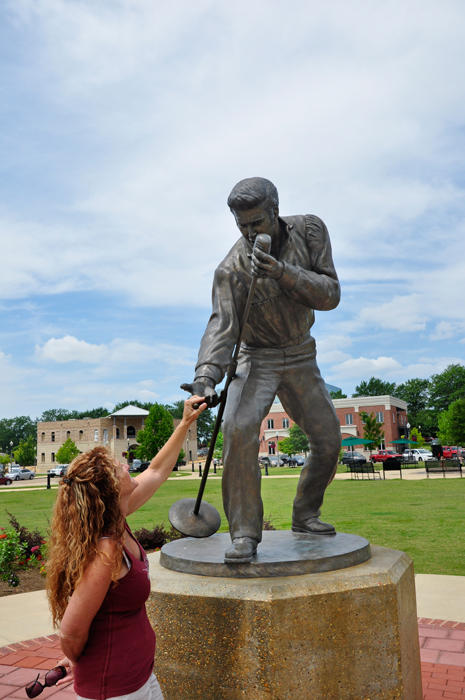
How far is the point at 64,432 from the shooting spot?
75.9 meters

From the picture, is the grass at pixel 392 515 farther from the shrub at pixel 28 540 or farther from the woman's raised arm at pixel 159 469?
the woman's raised arm at pixel 159 469

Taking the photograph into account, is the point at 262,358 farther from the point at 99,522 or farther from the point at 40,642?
the point at 40,642

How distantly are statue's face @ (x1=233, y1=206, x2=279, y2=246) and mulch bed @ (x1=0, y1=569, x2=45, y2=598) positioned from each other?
18.3ft

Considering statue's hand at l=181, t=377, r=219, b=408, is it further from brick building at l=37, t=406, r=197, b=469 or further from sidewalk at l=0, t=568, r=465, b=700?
brick building at l=37, t=406, r=197, b=469

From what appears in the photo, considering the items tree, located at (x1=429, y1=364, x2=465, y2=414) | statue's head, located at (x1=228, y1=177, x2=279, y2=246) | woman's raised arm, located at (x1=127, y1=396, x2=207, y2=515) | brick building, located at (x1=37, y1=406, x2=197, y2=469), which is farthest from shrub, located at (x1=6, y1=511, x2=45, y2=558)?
tree, located at (x1=429, y1=364, x2=465, y2=414)

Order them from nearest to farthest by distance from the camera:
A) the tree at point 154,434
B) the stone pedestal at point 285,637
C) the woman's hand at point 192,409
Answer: the stone pedestal at point 285,637, the woman's hand at point 192,409, the tree at point 154,434

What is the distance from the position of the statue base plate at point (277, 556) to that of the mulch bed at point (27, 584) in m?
4.08

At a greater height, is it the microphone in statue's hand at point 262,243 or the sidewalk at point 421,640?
the microphone in statue's hand at point 262,243

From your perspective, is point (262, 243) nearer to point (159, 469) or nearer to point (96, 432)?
point (159, 469)

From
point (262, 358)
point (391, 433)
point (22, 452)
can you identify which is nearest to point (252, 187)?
point (262, 358)

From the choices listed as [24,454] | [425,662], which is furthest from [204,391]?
[24,454]

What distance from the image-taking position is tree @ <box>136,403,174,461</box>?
50000 mm

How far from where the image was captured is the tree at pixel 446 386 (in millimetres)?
73812

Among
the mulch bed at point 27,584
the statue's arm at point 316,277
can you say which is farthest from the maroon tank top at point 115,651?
the mulch bed at point 27,584
